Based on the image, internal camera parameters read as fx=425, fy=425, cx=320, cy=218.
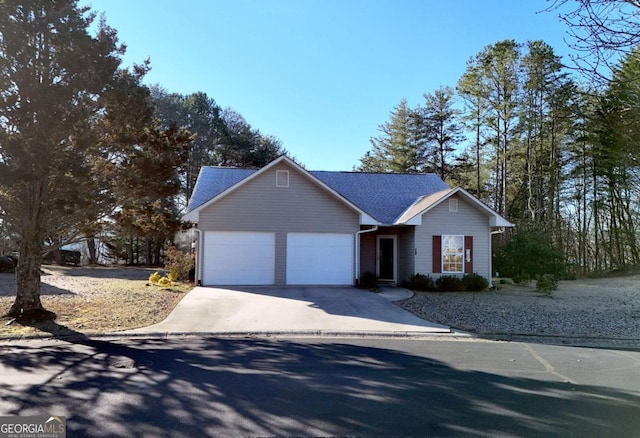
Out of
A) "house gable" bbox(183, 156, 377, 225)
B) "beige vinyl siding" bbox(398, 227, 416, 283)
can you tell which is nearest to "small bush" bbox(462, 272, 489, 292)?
"beige vinyl siding" bbox(398, 227, 416, 283)

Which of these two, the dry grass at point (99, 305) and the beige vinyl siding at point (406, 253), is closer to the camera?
the dry grass at point (99, 305)

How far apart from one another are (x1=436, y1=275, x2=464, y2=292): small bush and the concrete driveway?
7.34ft

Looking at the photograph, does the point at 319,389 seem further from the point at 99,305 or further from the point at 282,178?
the point at 282,178

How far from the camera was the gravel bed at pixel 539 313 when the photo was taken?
923 centimetres

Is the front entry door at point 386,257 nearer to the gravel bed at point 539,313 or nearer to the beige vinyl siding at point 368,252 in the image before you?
the beige vinyl siding at point 368,252

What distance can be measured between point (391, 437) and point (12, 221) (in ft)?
34.5

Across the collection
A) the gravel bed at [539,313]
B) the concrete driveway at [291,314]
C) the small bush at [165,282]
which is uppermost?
the small bush at [165,282]

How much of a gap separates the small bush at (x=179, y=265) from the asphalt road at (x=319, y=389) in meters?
10.5

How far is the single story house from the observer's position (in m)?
16.7

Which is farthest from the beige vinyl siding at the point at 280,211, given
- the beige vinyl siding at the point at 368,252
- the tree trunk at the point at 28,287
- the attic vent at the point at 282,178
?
the tree trunk at the point at 28,287

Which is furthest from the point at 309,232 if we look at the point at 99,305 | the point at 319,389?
the point at 319,389

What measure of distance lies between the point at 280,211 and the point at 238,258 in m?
2.50

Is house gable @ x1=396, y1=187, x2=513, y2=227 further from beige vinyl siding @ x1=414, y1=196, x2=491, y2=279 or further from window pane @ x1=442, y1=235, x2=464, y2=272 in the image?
window pane @ x1=442, y1=235, x2=464, y2=272

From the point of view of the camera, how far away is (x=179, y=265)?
18781 mm
